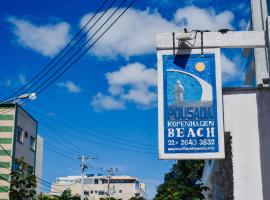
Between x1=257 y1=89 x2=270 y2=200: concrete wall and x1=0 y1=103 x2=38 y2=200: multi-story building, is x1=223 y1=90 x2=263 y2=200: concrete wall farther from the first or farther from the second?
x1=0 y1=103 x2=38 y2=200: multi-story building

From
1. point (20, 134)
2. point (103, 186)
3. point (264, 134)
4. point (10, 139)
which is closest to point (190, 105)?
point (264, 134)

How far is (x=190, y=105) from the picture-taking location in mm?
11070

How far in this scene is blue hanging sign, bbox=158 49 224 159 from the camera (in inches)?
425

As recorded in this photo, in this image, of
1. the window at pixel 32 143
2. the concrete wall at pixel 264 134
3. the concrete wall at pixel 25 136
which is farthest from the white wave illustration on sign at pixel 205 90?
the window at pixel 32 143

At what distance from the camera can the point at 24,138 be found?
131ft

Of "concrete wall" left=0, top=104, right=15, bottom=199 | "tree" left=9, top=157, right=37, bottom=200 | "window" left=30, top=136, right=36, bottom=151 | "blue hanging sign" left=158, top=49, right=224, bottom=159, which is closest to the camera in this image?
"blue hanging sign" left=158, top=49, right=224, bottom=159

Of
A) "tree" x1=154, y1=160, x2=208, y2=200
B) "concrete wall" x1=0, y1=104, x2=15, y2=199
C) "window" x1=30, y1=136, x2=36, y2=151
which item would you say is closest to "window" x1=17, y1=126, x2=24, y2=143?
"concrete wall" x1=0, y1=104, x2=15, y2=199

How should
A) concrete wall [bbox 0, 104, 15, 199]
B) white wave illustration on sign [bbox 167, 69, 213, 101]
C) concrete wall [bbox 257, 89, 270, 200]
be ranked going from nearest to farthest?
concrete wall [bbox 257, 89, 270, 200] < white wave illustration on sign [bbox 167, 69, 213, 101] < concrete wall [bbox 0, 104, 15, 199]

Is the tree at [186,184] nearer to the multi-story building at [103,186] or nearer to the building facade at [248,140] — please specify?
the building facade at [248,140]

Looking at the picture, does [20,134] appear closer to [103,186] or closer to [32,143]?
[32,143]

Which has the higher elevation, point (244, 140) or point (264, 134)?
point (264, 134)

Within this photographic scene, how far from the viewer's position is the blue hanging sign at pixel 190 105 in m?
10.8

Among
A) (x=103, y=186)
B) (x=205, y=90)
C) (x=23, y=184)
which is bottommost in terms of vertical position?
(x=23, y=184)

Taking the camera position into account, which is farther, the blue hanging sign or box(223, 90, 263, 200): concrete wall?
box(223, 90, 263, 200): concrete wall
